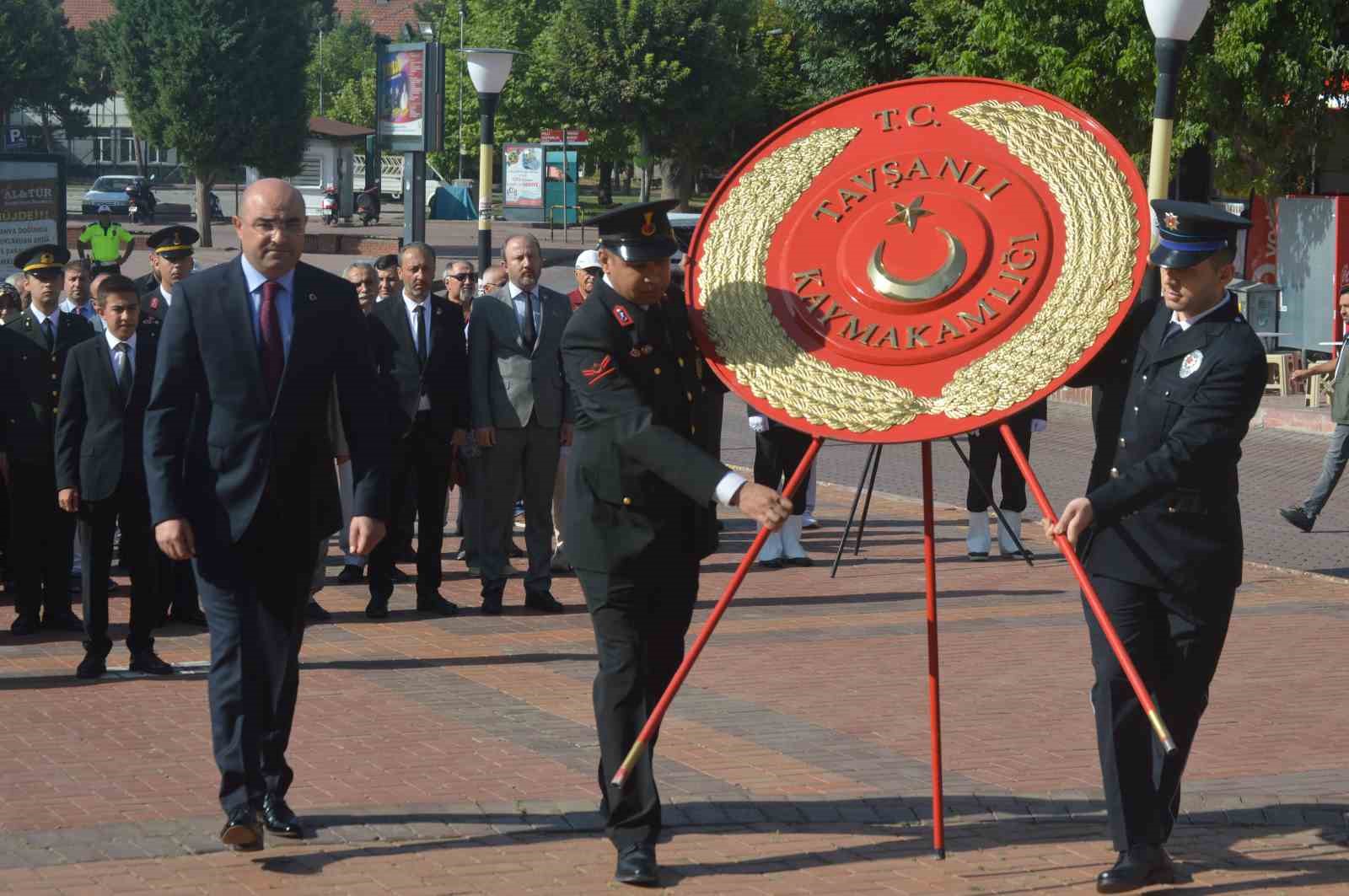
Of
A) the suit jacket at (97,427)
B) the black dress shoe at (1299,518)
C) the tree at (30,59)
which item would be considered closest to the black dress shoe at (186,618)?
the suit jacket at (97,427)

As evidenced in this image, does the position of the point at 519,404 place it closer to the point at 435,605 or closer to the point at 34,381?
the point at 435,605

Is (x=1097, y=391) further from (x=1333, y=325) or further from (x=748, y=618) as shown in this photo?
(x=1333, y=325)

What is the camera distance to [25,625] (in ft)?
32.2

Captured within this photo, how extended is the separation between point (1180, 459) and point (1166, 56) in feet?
15.9

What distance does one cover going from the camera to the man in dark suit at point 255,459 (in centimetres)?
575

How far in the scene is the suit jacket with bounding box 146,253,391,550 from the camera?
5.75 m

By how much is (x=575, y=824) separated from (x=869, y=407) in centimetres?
183

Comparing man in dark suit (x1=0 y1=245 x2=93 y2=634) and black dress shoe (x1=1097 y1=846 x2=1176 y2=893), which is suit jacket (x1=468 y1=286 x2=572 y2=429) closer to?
man in dark suit (x1=0 y1=245 x2=93 y2=634)

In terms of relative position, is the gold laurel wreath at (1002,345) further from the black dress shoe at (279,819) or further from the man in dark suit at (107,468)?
the man in dark suit at (107,468)

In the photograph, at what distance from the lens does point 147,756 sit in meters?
7.01

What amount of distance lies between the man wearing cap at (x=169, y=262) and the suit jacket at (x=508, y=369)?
162cm

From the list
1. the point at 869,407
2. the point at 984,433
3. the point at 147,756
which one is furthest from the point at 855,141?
the point at 984,433

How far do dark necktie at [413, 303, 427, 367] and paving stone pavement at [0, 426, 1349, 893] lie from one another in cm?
149

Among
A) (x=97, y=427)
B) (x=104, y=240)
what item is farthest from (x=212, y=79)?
(x=97, y=427)
